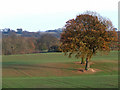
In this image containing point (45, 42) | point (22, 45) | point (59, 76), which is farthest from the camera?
point (45, 42)

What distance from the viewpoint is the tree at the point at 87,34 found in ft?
105

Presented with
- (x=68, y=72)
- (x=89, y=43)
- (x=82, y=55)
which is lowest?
(x=68, y=72)

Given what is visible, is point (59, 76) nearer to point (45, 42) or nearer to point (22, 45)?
point (22, 45)

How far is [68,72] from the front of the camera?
117 ft

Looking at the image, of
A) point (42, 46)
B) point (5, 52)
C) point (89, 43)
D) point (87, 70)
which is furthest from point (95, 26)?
point (42, 46)

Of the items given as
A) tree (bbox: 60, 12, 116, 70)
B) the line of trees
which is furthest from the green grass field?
the line of trees

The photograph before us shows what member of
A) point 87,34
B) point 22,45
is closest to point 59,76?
point 87,34

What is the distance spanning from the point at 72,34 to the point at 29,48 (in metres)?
71.9

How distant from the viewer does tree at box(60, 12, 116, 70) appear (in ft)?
105

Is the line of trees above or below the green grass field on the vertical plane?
above

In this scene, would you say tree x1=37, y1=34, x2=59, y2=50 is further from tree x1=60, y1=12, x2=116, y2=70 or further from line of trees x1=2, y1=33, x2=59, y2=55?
tree x1=60, y1=12, x2=116, y2=70

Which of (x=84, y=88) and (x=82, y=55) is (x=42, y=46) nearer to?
(x=82, y=55)

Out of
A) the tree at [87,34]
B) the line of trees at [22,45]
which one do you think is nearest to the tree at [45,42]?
the line of trees at [22,45]

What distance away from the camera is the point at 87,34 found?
3244 cm
